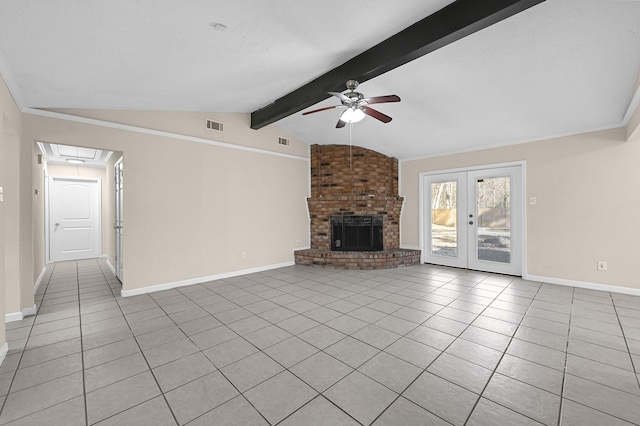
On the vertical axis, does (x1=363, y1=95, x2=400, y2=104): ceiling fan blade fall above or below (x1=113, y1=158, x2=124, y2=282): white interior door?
above

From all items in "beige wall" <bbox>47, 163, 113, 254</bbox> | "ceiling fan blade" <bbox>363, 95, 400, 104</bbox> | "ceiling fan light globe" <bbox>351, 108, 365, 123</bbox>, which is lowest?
"beige wall" <bbox>47, 163, 113, 254</bbox>

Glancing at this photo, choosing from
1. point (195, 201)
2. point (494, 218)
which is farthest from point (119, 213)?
point (494, 218)

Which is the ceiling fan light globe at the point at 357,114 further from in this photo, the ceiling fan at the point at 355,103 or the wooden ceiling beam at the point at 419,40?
the wooden ceiling beam at the point at 419,40

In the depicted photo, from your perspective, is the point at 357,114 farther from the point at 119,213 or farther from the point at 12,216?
the point at 119,213

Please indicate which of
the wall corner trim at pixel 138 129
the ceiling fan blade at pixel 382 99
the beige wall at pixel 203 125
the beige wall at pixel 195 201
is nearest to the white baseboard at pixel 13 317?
the beige wall at pixel 195 201

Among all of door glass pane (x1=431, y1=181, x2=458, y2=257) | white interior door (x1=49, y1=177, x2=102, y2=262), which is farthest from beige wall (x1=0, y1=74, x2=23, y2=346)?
door glass pane (x1=431, y1=181, x2=458, y2=257)

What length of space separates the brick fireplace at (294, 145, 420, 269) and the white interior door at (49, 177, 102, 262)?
5.48 meters

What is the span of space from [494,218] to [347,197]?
2864 mm

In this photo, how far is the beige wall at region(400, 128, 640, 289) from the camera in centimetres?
390

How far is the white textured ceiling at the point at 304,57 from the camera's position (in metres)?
2.05

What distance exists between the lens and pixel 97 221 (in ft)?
23.4

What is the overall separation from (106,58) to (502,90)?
430 cm

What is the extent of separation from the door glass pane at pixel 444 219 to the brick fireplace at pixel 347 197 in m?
0.55

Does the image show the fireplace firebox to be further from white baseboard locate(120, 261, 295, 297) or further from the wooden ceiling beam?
the wooden ceiling beam
